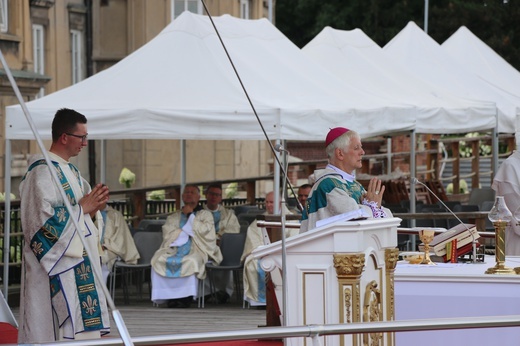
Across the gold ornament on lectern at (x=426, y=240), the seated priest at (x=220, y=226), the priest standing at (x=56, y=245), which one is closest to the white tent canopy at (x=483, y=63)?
the seated priest at (x=220, y=226)

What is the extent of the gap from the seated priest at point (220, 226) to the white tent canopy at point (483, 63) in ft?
22.9

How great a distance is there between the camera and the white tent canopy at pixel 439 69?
842 inches

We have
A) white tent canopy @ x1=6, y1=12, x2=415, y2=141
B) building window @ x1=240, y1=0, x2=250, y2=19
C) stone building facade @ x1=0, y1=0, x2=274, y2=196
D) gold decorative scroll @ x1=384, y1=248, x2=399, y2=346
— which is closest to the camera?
gold decorative scroll @ x1=384, y1=248, x2=399, y2=346

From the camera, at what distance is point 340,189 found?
9.02 m

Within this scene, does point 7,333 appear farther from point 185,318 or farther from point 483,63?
point 483,63

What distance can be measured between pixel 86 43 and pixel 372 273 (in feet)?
82.2

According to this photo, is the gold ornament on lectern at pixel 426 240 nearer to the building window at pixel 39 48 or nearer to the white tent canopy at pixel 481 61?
the white tent canopy at pixel 481 61

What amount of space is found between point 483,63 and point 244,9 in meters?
13.2

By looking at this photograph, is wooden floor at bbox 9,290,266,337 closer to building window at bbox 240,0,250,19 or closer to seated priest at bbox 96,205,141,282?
seated priest at bbox 96,205,141,282

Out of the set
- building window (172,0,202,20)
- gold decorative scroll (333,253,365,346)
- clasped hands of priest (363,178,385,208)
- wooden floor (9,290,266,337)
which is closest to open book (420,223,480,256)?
clasped hands of priest (363,178,385,208)

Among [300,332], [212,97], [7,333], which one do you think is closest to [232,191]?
[212,97]

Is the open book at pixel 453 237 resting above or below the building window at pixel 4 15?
below

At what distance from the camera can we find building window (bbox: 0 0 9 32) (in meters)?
26.4

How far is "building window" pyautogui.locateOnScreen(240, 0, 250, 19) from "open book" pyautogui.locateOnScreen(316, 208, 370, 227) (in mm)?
28648
